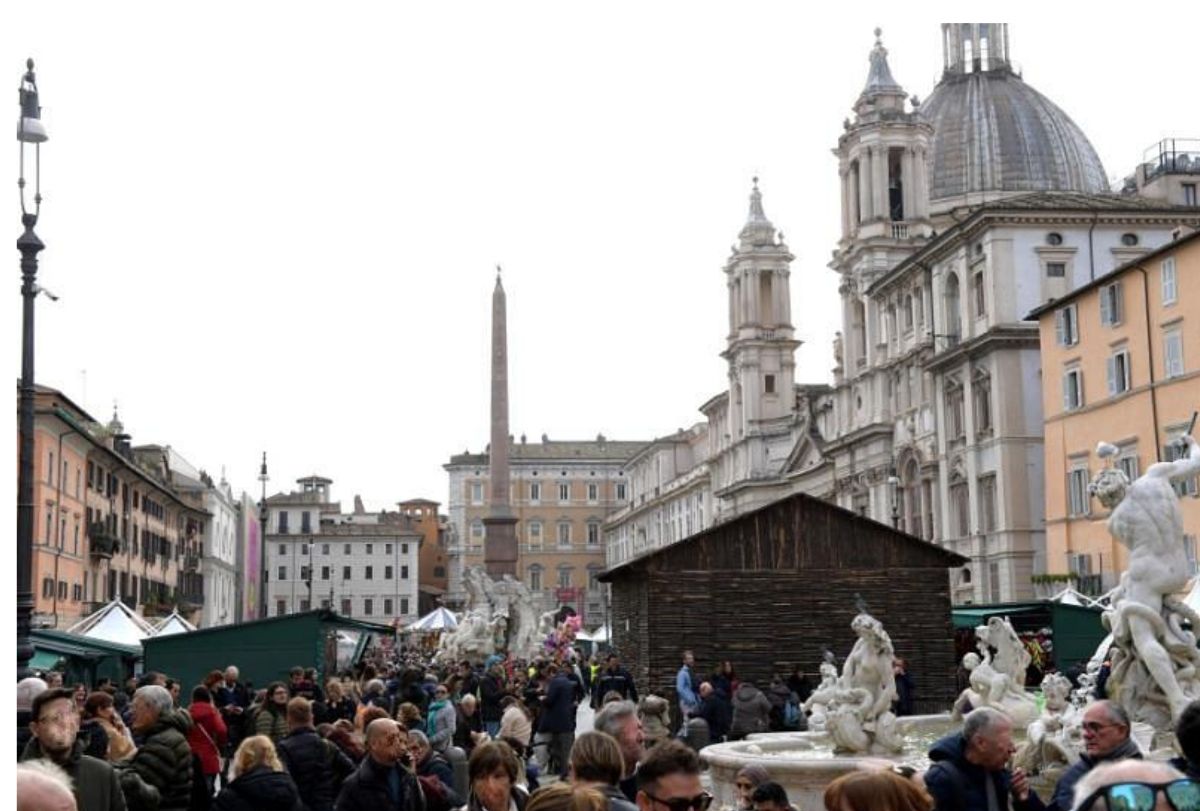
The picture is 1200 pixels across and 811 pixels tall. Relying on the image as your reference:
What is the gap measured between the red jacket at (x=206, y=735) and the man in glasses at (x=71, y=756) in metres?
4.01

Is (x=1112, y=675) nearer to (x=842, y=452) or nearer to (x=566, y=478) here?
(x=842, y=452)

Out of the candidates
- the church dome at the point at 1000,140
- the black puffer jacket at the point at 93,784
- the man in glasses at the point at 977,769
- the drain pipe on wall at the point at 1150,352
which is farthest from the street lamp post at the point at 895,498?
the black puffer jacket at the point at 93,784

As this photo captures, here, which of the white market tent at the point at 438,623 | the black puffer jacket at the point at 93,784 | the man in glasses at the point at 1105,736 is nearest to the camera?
the man in glasses at the point at 1105,736

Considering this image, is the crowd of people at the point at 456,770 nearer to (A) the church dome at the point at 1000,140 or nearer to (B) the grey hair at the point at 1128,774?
(B) the grey hair at the point at 1128,774

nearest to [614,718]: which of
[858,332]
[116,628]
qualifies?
[116,628]

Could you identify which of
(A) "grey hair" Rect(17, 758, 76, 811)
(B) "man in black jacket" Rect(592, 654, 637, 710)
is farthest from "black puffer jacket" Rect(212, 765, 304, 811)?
(B) "man in black jacket" Rect(592, 654, 637, 710)

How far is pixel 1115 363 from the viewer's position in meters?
39.8

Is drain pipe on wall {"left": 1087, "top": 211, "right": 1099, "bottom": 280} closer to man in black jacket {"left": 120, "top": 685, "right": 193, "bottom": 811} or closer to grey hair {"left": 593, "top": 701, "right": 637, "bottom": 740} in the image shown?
man in black jacket {"left": 120, "top": 685, "right": 193, "bottom": 811}

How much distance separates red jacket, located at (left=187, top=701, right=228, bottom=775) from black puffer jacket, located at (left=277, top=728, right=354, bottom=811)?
1.72 metres

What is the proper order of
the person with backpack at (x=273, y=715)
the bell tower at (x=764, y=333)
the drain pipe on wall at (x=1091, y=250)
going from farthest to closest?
the bell tower at (x=764, y=333)
the drain pipe on wall at (x=1091, y=250)
the person with backpack at (x=273, y=715)

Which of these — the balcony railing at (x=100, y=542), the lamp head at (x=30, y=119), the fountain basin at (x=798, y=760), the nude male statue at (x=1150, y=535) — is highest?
the lamp head at (x=30, y=119)

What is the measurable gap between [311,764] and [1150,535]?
6671 millimetres

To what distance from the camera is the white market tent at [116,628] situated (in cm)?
2525

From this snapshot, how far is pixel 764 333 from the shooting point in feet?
263
